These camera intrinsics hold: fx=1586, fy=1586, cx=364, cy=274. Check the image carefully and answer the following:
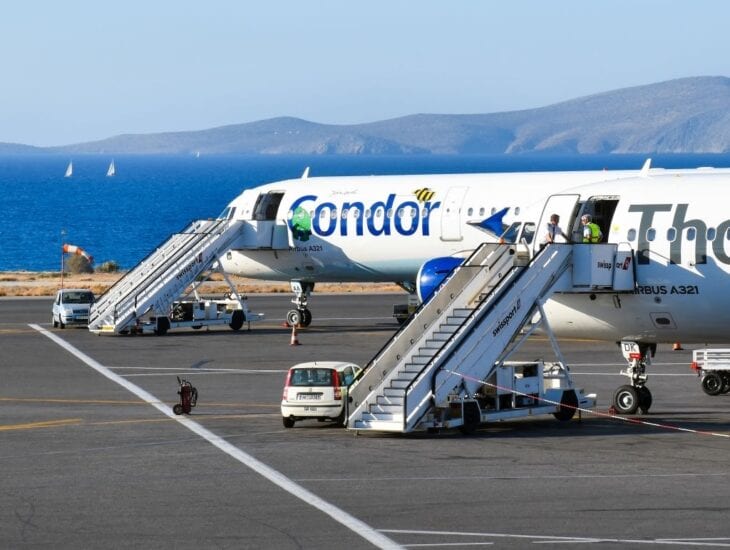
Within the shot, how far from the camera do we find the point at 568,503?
29.1m

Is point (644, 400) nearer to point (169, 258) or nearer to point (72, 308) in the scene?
point (169, 258)

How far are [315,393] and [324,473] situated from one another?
22.7 feet

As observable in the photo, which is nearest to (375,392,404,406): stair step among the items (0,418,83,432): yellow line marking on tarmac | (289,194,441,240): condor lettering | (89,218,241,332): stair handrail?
(0,418,83,432): yellow line marking on tarmac

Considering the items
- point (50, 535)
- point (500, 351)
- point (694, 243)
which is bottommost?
point (50, 535)

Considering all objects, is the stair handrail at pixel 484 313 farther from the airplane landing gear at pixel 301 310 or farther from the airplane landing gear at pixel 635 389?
the airplane landing gear at pixel 301 310

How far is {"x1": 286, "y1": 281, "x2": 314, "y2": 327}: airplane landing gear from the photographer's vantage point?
72.3 metres


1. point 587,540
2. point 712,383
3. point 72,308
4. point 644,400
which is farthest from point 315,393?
point 72,308

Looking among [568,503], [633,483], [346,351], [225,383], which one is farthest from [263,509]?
[346,351]

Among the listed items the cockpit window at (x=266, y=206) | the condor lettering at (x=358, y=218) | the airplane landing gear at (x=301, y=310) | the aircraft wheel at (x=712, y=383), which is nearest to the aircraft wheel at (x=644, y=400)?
the aircraft wheel at (x=712, y=383)

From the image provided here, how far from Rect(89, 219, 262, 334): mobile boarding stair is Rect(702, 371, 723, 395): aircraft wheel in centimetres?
2929

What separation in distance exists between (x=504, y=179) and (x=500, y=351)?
29.0m

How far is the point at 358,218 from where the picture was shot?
70438 millimetres

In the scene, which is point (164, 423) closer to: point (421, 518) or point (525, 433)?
point (525, 433)

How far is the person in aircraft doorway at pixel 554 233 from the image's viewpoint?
1634 inches
